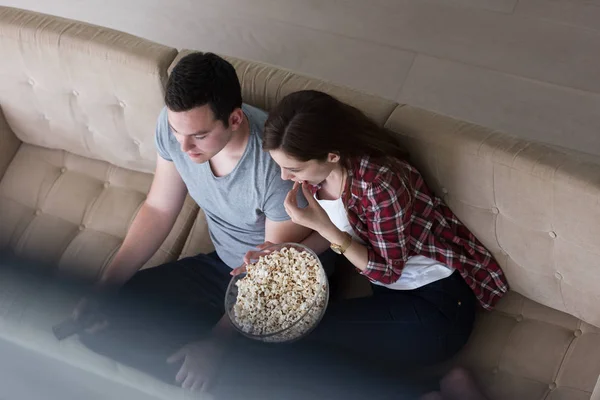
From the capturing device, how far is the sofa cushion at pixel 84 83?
5.61 ft

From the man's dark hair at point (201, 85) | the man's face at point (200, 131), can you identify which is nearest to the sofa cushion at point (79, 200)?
the man's face at point (200, 131)

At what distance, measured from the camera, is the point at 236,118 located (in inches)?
57.9

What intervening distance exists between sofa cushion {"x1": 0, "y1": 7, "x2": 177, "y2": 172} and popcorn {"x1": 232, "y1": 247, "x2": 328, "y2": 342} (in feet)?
1.89

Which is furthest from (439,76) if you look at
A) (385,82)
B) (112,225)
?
(112,225)

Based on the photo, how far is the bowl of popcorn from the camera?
4.74ft

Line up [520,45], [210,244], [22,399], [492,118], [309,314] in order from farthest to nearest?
[520,45], [492,118], [210,244], [309,314], [22,399]

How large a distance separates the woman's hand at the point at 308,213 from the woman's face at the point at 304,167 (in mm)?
36

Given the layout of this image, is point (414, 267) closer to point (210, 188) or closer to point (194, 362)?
point (210, 188)

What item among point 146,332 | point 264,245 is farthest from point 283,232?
point 146,332

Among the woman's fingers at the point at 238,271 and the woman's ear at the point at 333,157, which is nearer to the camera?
the woman's ear at the point at 333,157

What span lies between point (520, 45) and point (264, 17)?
1.12 metres

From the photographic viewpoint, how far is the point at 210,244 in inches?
76.0

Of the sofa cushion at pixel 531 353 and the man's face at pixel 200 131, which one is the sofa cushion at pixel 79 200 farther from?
the sofa cushion at pixel 531 353

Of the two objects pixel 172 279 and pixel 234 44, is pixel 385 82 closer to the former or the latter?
pixel 234 44
